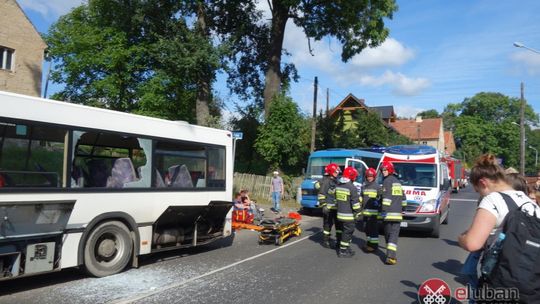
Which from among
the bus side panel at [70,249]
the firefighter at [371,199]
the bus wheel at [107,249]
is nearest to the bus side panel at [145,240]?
the bus wheel at [107,249]

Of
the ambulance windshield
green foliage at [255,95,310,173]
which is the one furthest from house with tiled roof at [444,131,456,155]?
the ambulance windshield

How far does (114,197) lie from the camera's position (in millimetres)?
7211

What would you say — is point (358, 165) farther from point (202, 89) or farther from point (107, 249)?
point (107, 249)

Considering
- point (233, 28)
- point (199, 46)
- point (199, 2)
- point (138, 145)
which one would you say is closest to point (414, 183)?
point (138, 145)

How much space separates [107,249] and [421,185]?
8537mm

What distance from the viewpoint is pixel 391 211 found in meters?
8.45

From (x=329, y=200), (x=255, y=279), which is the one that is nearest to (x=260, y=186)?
(x=329, y=200)

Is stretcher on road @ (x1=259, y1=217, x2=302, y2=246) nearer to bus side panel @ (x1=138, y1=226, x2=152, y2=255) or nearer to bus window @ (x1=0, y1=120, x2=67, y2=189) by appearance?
bus side panel @ (x1=138, y1=226, x2=152, y2=255)

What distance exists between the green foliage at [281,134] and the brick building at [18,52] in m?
13.3

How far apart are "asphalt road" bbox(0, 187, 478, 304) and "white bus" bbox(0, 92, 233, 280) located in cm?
40

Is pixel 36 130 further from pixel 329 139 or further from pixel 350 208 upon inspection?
pixel 329 139

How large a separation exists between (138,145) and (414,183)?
7.85m

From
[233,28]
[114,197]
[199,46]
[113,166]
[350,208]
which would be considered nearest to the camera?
[114,197]

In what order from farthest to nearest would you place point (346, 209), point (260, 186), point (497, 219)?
point (260, 186), point (346, 209), point (497, 219)
